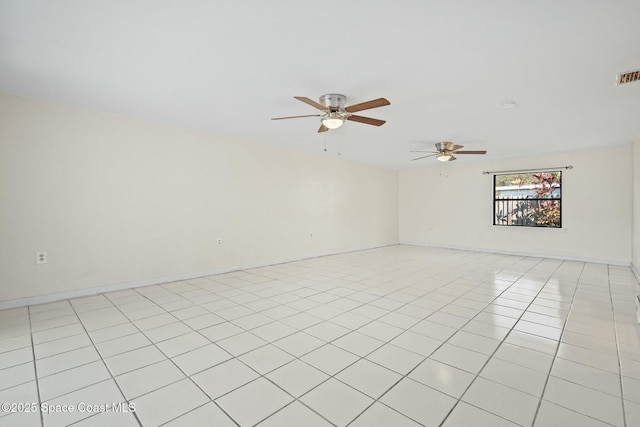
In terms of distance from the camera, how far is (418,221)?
8.84 m

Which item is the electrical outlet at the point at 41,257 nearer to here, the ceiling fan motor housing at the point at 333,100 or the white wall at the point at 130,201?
the white wall at the point at 130,201

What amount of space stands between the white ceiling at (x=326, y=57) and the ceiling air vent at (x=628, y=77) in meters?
0.10

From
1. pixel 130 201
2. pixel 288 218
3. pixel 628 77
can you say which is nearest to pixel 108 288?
pixel 130 201

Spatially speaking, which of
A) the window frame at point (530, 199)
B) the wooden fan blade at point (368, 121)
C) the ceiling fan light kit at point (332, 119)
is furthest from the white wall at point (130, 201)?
the window frame at point (530, 199)

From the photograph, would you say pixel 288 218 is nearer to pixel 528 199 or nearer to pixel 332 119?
pixel 332 119

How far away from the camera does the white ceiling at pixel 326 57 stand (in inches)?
76.7

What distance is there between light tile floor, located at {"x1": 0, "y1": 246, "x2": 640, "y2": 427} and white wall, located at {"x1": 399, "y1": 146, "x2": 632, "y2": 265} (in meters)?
2.50

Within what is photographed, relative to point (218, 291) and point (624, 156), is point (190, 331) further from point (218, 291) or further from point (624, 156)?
point (624, 156)

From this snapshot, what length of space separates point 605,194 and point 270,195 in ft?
22.7

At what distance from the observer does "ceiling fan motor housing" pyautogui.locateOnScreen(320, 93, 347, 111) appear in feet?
10.7

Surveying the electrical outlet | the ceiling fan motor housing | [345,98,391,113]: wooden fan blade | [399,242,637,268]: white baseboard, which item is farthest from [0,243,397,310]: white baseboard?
[399,242,637,268]: white baseboard

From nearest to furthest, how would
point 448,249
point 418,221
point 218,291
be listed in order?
point 218,291
point 448,249
point 418,221

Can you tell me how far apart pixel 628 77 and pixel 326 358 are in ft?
12.7

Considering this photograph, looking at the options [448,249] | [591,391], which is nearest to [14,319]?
[591,391]
